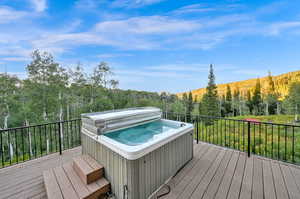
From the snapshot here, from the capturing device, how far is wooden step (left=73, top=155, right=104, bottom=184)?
5.99 feet

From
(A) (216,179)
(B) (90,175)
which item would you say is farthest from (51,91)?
(A) (216,179)

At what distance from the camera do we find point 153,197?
178 centimetres

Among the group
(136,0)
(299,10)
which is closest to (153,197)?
(136,0)

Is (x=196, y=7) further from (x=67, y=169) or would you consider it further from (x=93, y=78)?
(x=93, y=78)

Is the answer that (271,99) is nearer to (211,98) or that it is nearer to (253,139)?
(211,98)

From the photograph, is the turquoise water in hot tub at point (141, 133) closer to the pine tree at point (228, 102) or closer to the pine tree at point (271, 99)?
the pine tree at point (271, 99)

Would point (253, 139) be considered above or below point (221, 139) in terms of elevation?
below

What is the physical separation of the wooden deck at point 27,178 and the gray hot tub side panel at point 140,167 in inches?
31.0

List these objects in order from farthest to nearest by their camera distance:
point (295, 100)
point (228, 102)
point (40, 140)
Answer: point (228, 102), point (295, 100), point (40, 140)

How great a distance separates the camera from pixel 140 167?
163 cm

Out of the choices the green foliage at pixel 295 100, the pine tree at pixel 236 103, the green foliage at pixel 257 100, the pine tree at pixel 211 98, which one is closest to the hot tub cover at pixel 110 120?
the pine tree at pixel 211 98

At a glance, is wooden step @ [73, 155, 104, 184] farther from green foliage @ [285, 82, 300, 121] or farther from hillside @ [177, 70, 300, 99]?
hillside @ [177, 70, 300, 99]

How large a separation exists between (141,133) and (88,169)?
1.18m

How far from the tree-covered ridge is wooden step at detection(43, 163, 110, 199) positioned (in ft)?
25.6
